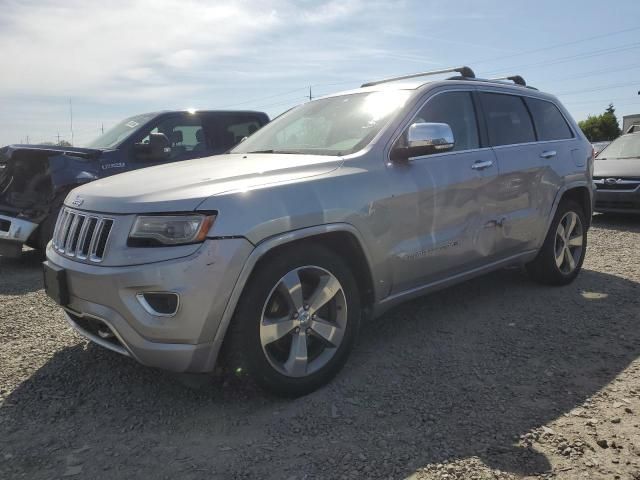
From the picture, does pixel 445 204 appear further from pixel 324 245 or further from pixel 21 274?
pixel 21 274

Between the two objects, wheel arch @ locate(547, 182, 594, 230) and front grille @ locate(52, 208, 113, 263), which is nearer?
front grille @ locate(52, 208, 113, 263)

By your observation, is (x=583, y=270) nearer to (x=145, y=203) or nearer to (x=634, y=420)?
(x=634, y=420)

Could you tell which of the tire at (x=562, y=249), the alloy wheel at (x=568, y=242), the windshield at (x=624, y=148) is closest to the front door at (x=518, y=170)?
the tire at (x=562, y=249)

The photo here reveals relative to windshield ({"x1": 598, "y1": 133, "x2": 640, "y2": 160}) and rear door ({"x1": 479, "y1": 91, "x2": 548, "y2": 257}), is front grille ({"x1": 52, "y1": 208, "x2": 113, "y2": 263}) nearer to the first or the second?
rear door ({"x1": 479, "y1": 91, "x2": 548, "y2": 257})

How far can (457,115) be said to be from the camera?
395cm

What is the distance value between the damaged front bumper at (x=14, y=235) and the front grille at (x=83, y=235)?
3235mm

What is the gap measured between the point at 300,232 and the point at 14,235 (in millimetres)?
4453

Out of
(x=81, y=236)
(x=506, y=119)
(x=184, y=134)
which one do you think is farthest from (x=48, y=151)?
(x=506, y=119)

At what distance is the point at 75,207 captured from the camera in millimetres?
2969

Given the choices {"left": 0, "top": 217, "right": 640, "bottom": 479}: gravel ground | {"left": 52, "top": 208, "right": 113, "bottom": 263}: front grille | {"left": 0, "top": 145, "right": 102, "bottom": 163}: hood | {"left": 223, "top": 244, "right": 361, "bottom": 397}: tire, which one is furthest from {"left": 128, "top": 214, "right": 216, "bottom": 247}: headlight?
{"left": 0, "top": 145, "right": 102, "bottom": 163}: hood

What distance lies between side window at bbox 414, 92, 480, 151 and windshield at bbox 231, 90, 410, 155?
236 mm

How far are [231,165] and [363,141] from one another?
819 mm

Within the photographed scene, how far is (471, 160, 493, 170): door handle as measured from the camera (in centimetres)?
381

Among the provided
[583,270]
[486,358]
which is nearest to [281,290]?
[486,358]
